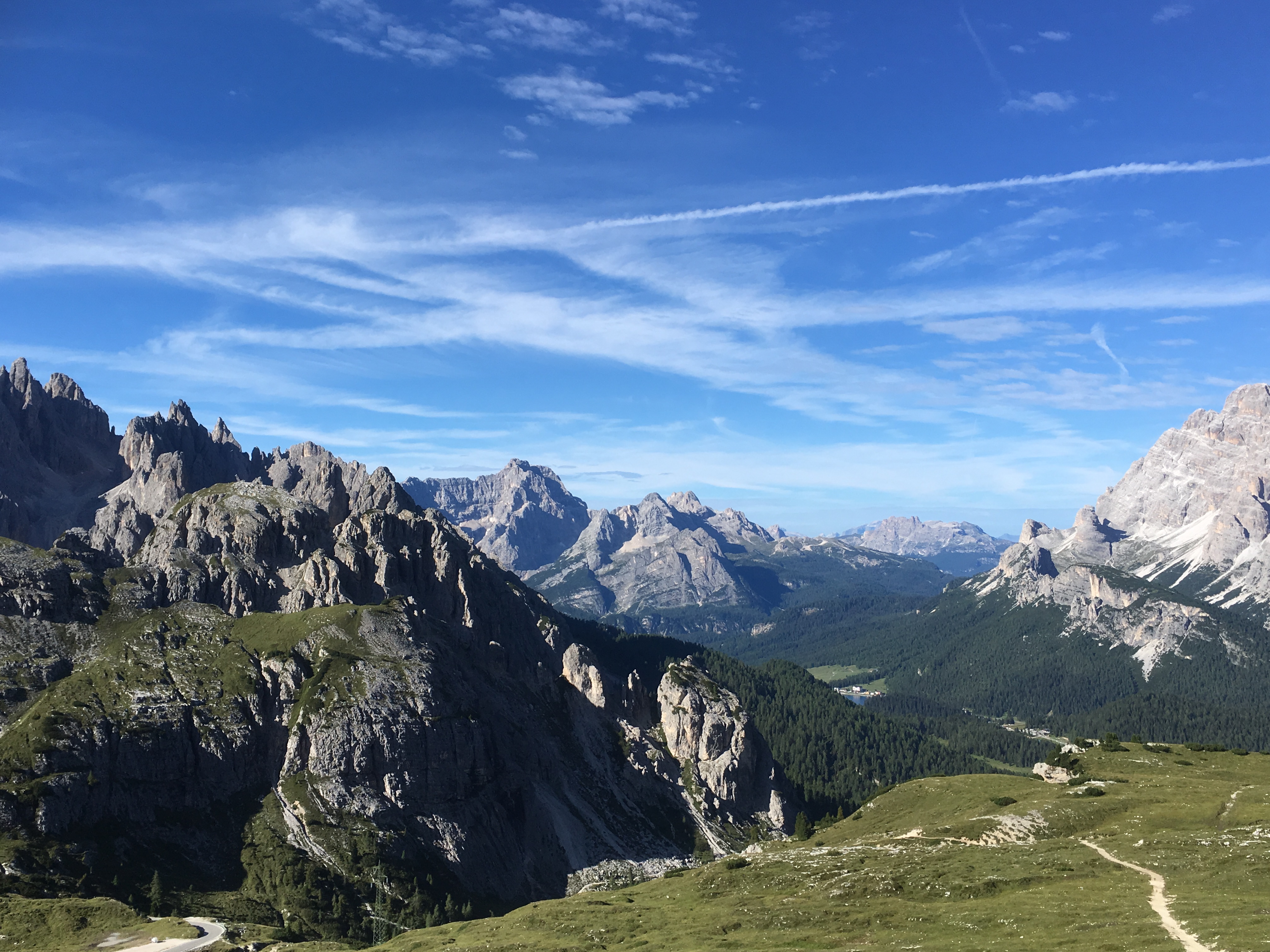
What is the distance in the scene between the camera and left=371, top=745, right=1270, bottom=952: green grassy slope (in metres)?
76.1

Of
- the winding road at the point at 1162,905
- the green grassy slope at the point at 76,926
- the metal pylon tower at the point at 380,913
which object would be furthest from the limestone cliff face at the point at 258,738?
the winding road at the point at 1162,905

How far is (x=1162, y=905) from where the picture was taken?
79125 millimetres

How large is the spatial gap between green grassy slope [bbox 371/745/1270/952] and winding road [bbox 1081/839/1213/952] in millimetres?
741

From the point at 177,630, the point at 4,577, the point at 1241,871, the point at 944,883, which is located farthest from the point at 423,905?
the point at 1241,871

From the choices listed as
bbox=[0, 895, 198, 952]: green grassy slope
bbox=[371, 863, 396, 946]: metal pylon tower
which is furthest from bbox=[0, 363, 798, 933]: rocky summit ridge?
bbox=[0, 895, 198, 952]: green grassy slope

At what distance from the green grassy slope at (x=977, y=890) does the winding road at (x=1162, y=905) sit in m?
0.74

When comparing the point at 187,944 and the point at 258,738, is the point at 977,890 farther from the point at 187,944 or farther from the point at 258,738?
the point at 258,738

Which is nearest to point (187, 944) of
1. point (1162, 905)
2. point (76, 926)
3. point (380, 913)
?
point (76, 926)

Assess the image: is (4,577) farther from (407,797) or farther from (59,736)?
(407,797)

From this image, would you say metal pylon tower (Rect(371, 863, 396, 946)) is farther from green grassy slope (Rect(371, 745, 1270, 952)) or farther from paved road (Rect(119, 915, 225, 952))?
green grassy slope (Rect(371, 745, 1270, 952))

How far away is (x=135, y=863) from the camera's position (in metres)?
148

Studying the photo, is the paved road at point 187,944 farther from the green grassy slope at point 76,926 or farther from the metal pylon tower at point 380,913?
the metal pylon tower at point 380,913

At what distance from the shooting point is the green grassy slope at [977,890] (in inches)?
2995

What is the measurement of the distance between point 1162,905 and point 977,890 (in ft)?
60.7
